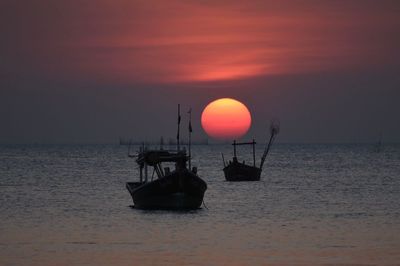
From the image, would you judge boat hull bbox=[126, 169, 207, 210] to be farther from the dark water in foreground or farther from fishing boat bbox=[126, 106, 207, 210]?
the dark water in foreground

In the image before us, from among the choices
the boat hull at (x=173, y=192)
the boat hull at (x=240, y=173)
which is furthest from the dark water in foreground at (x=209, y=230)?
the boat hull at (x=240, y=173)

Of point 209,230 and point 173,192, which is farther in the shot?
point 173,192

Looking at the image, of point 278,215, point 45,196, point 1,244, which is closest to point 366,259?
point 1,244

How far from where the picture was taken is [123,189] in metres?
83.4

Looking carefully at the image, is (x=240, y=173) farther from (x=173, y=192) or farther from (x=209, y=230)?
(x=209, y=230)

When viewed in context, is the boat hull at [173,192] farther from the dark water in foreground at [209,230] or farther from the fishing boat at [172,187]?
the dark water in foreground at [209,230]

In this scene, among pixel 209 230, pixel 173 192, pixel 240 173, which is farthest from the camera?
pixel 240 173

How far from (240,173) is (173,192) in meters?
41.1

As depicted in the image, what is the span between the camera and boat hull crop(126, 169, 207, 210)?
54812 millimetres

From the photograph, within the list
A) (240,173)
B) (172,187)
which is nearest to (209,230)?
(172,187)

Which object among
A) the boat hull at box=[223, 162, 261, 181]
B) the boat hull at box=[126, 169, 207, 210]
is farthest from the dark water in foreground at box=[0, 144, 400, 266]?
the boat hull at box=[223, 162, 261, 181]

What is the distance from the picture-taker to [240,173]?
9631 cm

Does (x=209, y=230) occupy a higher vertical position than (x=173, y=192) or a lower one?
lower

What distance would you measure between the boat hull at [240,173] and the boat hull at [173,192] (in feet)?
128
